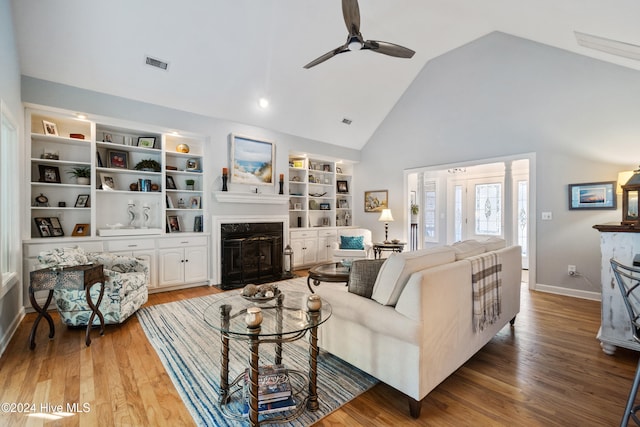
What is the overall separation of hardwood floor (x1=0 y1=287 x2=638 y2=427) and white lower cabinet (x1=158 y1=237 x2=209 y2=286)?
56.2 inches

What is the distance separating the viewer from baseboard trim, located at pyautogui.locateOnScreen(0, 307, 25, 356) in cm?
241

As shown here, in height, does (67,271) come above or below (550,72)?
below

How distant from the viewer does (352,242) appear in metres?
5.44

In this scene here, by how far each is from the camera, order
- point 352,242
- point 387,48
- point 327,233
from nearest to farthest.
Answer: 1. point 387,48
2. point 352,242
3. point 327,233

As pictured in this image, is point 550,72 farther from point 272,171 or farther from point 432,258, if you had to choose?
point 272,171

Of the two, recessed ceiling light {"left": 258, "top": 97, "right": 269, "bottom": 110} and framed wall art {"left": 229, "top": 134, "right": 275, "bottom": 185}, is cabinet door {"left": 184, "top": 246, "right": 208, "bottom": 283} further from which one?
recessed ceiling light {"left": 258, "top": 97, "right": 269, "bottom": 110}

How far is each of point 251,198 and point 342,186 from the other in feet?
9.20

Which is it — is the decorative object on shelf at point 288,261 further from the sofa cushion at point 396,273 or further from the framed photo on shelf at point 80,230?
the sofa cushion at point 396,273

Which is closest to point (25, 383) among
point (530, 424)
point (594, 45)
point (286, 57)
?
point (530, 424)

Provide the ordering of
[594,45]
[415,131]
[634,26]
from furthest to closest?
[415,131]
[594,45]
[634,26]

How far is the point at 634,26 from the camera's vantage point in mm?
2195

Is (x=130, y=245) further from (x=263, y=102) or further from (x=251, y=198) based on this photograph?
(x=263, y=102)

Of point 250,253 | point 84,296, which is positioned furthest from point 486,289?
point 84,296

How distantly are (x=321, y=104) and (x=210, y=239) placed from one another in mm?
3147
